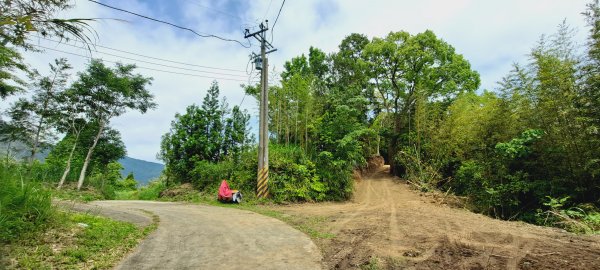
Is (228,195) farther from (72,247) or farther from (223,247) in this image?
(72,247)

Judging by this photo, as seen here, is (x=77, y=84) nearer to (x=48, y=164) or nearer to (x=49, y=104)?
(x=49, y=104)

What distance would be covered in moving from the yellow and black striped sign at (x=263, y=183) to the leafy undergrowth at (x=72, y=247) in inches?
241

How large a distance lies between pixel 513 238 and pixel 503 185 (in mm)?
5410

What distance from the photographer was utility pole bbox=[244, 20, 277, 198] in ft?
36.2

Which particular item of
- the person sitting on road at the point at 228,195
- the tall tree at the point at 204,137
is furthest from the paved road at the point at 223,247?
the tall tree at the point at 204,137

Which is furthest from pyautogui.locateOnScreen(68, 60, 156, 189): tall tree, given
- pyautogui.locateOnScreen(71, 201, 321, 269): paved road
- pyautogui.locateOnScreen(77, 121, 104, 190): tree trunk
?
pyautogui.locateOnScreen(71, 201, 321, 269): paved road

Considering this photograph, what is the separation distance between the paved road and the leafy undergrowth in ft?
0.84

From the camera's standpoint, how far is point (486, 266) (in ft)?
10.8

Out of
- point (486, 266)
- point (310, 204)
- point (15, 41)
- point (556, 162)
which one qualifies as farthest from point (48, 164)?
point (556, 162)

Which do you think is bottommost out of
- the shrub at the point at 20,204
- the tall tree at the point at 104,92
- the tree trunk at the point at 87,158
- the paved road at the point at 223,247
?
the paved road at the point at 223,247

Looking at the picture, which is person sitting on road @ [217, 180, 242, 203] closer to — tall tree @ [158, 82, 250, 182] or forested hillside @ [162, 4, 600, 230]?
forested hillside @ [162, 4, 600, 230]

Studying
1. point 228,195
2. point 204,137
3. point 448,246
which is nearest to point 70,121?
point 204,137

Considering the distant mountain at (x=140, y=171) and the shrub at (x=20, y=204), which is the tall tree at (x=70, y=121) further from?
the shrub at (x=20, y=204)

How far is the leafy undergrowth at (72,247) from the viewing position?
3257 millimetres
